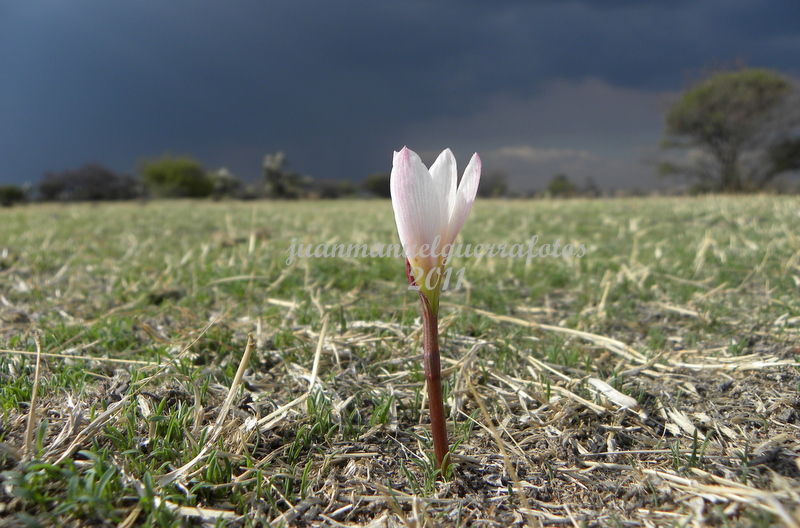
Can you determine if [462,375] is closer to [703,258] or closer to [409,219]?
[409,219]

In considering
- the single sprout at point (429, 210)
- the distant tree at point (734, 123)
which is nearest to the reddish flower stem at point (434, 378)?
the single sprout at point (429, 210)

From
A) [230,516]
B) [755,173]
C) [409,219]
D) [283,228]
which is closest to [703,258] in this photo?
[409,219]

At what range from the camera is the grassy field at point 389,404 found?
114 centimetres

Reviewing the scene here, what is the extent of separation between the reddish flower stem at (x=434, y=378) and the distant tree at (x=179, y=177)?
5015 cm

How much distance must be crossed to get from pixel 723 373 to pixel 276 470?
167 centimetres

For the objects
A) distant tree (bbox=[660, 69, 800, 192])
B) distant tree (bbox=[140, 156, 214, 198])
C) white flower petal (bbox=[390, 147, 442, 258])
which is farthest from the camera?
distant tree (bbox=[140, 156, 214, 198])

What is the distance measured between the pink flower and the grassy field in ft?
1.09

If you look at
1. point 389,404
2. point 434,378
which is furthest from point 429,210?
point 389,404

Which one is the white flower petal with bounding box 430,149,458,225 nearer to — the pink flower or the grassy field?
the pink flower

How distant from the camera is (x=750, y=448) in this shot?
52.3 inches

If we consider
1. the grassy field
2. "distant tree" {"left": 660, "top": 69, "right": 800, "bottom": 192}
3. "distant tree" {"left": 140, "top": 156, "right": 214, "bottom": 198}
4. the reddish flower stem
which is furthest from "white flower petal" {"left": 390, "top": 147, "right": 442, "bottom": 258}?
"distant tree" {"left": 140, "top": 156, "right": 214, "bottom": 198}

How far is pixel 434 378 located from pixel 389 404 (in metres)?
0.46

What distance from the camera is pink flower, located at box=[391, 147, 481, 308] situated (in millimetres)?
Answer: 1024

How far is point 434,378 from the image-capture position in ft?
3.76
